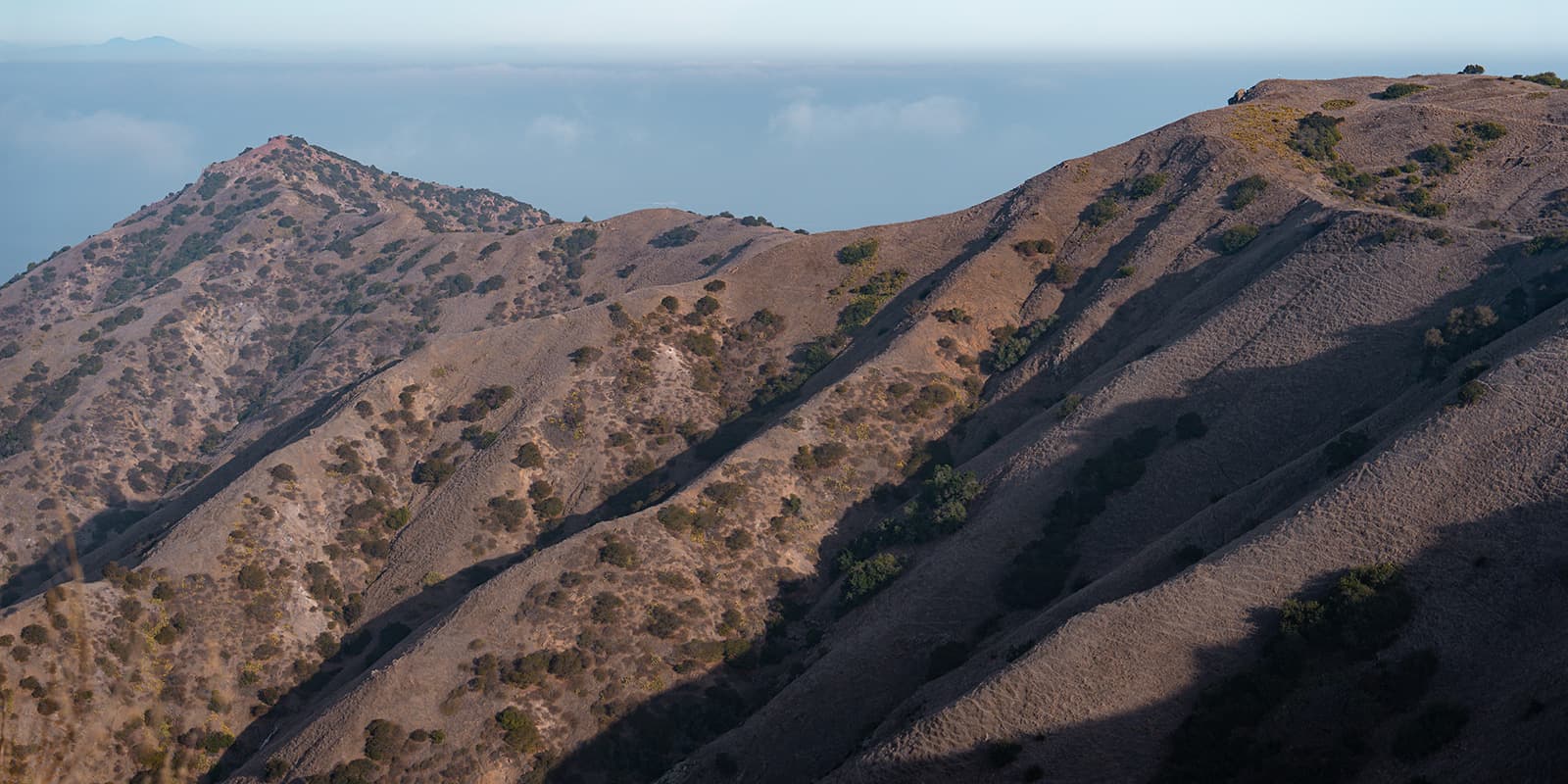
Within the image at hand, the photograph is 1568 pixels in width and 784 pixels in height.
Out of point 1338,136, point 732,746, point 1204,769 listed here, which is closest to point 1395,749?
point 1204,769

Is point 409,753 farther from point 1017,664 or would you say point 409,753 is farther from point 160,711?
point 1017,664

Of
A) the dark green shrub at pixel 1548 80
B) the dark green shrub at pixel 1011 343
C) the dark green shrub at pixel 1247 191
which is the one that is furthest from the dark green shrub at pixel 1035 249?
the dark green shrub at pixel 1548 80

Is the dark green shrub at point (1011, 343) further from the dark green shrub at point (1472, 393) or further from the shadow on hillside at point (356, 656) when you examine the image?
the shadow on hillside at point (356, 656)

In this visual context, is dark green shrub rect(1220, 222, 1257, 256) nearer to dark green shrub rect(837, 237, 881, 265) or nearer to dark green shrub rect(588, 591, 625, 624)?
dark green shrub rect(837, 237, 881, 265)

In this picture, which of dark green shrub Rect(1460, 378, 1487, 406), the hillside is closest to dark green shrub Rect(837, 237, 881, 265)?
the hillside

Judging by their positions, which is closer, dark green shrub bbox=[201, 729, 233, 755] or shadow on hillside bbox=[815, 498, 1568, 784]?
shadow on hillside bbox=[815, 498, 1568, 784]
